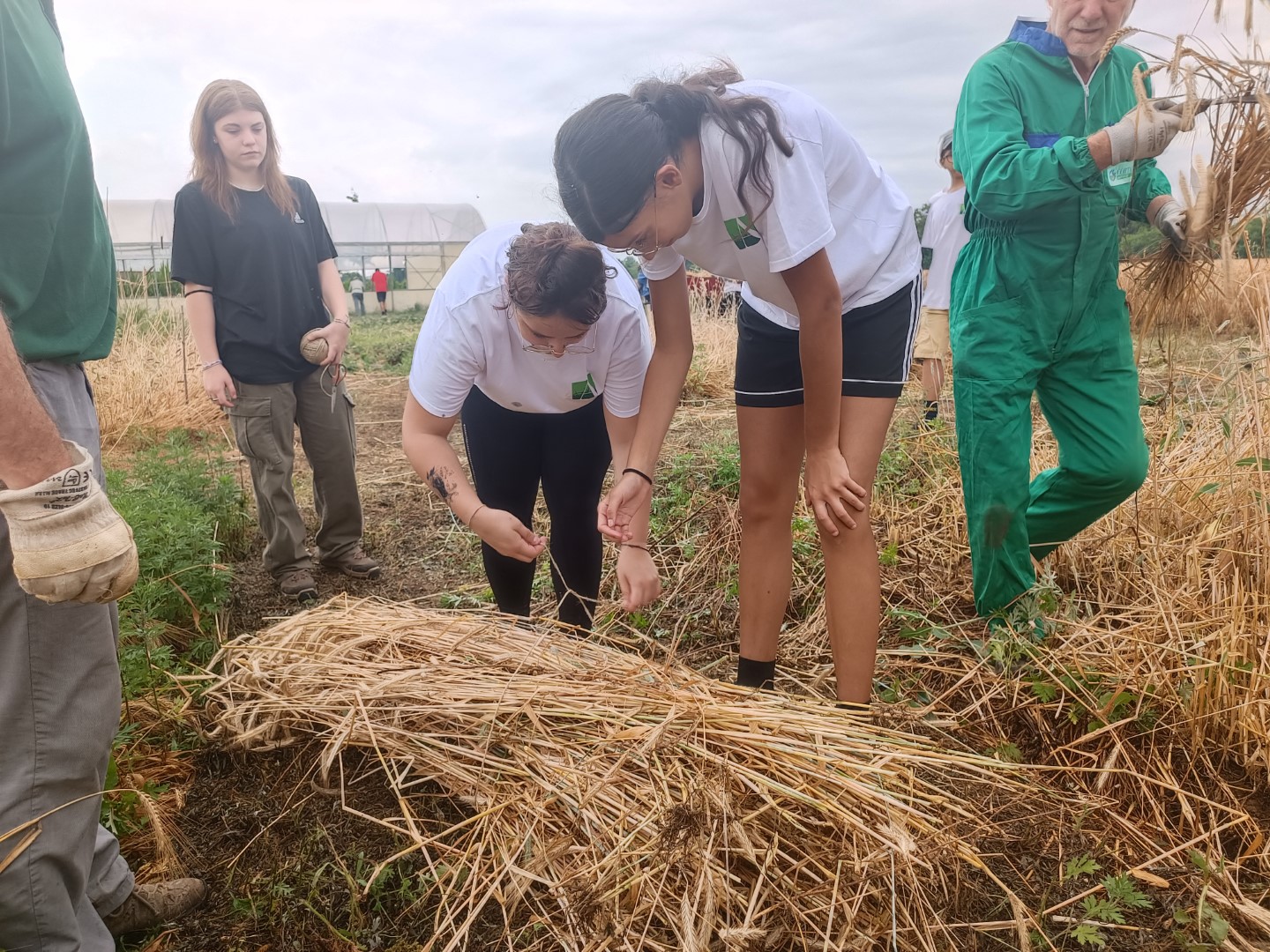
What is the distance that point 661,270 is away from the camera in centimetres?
207

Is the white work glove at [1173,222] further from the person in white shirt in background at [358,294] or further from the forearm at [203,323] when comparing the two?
the person in white shirt in background at [358,294]

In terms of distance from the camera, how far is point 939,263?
211 inches

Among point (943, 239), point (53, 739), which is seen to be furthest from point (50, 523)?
point (943, 239)

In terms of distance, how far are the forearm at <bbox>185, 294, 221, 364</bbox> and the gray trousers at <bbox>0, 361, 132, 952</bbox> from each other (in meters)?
2.06

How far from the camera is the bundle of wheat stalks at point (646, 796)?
1.44 meters

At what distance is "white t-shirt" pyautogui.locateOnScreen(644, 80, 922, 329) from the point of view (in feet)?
5.42

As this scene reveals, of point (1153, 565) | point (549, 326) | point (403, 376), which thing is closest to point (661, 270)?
point (549, 326)

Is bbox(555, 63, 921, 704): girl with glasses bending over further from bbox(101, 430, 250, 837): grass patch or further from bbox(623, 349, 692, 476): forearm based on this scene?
bbox(101, 430, 250, 837): grass patch

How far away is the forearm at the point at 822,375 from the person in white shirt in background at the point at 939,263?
3561mm

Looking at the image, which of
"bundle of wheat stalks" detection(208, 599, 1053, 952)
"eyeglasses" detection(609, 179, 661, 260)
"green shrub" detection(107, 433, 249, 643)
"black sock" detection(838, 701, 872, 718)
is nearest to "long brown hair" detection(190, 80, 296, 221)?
"green shrub" detection(107, 433, 249, 643)

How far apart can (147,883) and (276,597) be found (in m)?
1.87

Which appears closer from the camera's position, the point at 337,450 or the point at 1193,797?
the point at 1193,797

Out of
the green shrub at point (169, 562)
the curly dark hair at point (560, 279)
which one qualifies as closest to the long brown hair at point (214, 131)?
the green shrub at point (169, 562)

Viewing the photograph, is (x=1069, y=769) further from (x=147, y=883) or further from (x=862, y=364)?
(x=147, y=883)
